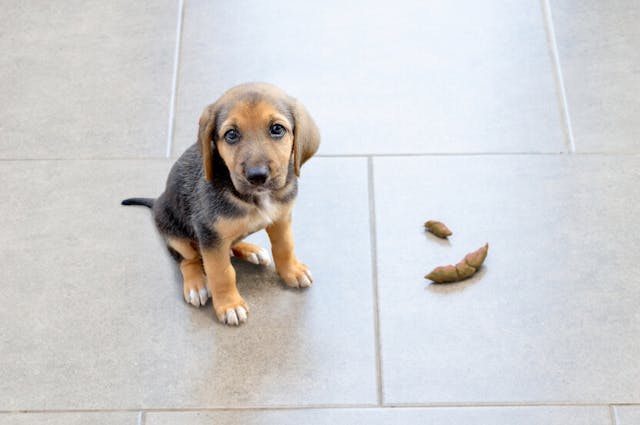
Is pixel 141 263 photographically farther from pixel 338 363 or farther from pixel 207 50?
pixel 207 50

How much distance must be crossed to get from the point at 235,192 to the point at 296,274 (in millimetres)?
602

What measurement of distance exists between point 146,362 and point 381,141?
4.84ft

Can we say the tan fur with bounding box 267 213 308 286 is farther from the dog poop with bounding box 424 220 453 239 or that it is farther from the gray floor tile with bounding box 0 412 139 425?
the gray floor tile with bounding box 0 412 139 425

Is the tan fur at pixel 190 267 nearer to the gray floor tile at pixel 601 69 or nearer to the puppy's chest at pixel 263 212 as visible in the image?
the puppy's chest at pixel 263 212

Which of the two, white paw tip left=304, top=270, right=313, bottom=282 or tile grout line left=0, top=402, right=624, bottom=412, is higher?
white paw tip left=304, top=270, right=313, bottom=282

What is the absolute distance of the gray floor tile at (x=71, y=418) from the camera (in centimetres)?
351

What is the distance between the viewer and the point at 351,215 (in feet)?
13.6

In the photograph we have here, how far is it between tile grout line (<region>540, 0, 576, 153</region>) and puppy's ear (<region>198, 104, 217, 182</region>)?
5.92ft

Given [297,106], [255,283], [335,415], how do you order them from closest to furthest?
[297,106], [335,415], [255,283]

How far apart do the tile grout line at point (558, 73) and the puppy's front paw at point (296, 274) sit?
4.48 feet

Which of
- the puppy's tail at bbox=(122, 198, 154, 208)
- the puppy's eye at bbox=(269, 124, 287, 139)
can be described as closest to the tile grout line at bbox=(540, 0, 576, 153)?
the puppy's eye at bbox=(269, 124, 287, 139)

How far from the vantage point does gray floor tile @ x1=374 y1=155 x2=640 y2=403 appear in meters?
3.62

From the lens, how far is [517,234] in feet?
13.3

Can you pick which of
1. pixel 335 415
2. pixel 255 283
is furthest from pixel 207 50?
pixel 335 415
